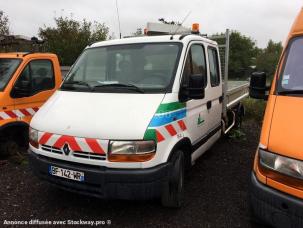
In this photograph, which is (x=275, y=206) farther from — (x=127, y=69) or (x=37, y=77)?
(x=37, y=77)

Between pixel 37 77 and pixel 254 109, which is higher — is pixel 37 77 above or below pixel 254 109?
above

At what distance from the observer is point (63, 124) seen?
12.3 ft

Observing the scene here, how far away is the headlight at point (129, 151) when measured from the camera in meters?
3.43

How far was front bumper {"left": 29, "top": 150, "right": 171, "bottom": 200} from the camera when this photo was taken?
345cm

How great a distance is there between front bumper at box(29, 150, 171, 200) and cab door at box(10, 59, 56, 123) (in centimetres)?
249

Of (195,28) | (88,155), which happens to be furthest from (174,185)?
(195,28)

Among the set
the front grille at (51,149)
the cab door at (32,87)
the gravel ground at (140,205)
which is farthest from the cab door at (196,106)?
the cab door at (32,87)

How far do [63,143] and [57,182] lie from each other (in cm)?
49

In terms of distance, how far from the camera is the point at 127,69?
444 centimetres

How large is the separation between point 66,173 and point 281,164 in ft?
7.32

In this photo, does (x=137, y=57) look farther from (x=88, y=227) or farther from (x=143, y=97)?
(x=88, y=227)

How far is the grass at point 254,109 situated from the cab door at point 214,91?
14.0ft

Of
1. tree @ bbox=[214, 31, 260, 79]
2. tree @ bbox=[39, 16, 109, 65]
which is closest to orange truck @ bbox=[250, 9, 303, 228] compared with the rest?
tree @ bbox=[39, 16, 109, 65]

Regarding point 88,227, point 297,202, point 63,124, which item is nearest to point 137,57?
point 63,124
